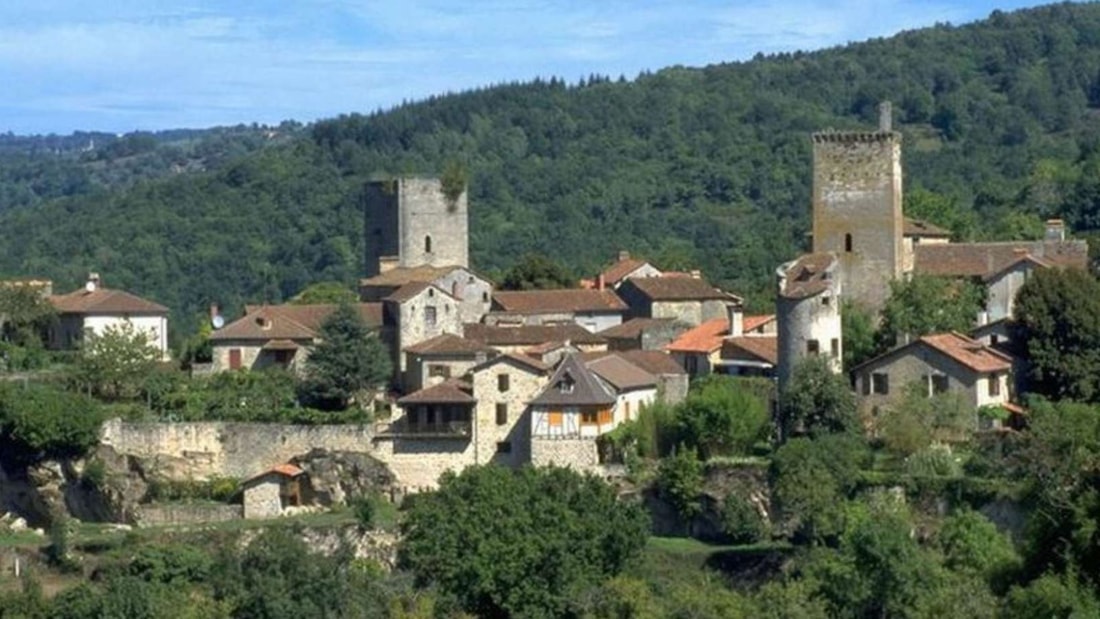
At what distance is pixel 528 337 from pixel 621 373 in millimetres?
4004

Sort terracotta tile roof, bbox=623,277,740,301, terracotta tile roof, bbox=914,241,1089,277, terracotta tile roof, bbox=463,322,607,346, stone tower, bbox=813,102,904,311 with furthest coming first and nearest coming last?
terracotta tile roof, bbox=623,277,740,301, terracotta tile roof, bbox=463,322,607,346, terracotta tile roof, bbox=914,241,1089,277, stone tower, bbox=813,102,904,311

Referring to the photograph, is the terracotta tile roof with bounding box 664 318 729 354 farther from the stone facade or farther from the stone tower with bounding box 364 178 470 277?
the stone tower with bounding box 364 178 470 277

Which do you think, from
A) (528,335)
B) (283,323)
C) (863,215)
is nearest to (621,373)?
(528,335)

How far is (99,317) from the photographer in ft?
204

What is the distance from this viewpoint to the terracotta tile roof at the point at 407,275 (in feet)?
200

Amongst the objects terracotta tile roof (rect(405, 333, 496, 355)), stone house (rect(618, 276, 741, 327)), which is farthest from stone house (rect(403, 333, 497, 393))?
stone house (rect(618, 276, 741, 327))

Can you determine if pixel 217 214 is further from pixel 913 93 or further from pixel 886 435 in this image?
pixel 886 435

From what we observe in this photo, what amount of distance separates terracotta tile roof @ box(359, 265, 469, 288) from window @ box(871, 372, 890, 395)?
1206cm

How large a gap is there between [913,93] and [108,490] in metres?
84.7

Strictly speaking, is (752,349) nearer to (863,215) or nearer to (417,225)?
(863,215)

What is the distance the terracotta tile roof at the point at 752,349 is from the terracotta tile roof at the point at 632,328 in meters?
3.05

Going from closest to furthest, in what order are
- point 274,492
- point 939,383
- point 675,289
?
point 939,383 → point 274,492 → point 675,289

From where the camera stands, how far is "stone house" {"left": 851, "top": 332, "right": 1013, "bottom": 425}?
166 feet

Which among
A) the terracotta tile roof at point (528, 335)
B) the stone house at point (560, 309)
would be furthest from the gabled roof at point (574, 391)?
the stone house at point (560, 309)
